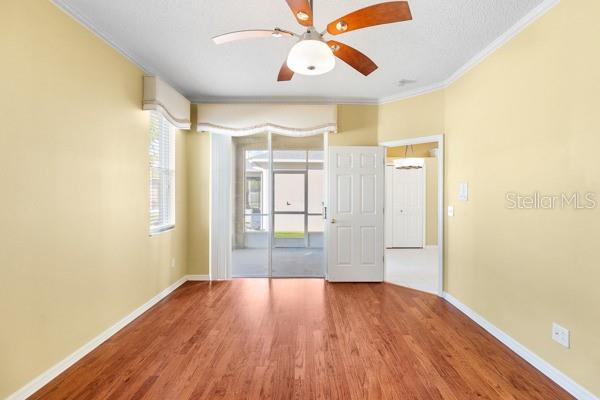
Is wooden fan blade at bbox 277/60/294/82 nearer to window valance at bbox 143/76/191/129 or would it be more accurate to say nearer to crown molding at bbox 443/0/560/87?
window valance at bbox 143/76/191/129

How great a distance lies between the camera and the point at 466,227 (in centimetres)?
327

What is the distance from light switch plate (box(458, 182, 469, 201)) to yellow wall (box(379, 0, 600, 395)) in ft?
0.22

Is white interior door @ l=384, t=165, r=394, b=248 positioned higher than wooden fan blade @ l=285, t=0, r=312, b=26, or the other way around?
wooden fan blade @ l=285, t=0, r=312, b=26

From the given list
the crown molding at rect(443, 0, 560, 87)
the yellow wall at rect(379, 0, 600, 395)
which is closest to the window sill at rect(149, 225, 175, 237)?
the yellow wall at rect(379, 0, 600, 395)

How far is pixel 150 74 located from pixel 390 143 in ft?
10.5

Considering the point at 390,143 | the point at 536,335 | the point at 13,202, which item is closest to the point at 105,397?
the point at 13,202

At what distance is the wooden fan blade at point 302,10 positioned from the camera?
160cm

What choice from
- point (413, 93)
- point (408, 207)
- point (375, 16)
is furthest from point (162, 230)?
point (408, 207)

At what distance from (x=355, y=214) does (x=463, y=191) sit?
1501mm

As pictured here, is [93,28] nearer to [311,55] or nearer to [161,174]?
[161,174]

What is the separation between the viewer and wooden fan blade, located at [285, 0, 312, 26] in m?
1.60

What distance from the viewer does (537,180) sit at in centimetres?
228

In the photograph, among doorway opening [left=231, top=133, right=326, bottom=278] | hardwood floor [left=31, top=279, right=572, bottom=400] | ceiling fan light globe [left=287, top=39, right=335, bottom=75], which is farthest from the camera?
doorway opening [left=231, top=133, right=326, bottom=278]

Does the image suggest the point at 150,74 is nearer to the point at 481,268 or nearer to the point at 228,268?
the point at 228,268
